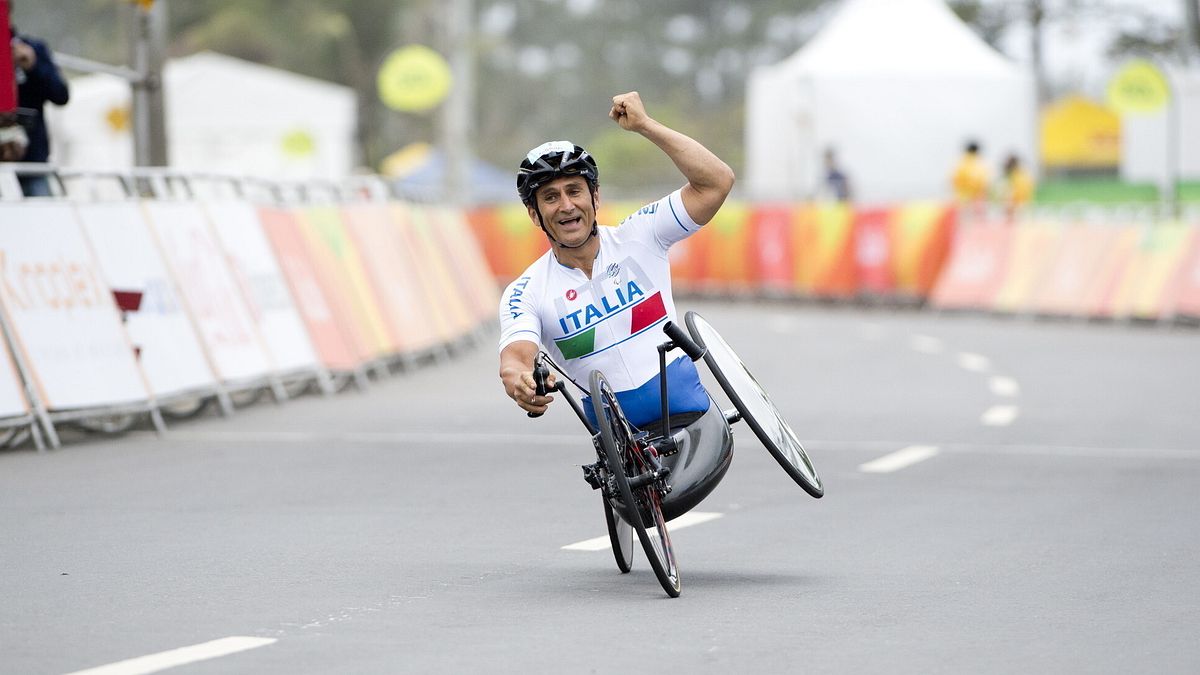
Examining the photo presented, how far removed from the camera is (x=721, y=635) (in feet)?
22.4

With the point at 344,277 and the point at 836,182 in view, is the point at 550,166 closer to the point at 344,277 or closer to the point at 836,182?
the point at 344,277

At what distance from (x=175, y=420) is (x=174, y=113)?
2885 cm

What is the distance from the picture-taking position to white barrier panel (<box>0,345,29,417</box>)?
1248cm

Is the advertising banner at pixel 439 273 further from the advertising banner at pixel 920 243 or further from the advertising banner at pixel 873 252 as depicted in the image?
the advertising banner at pixel 873 252

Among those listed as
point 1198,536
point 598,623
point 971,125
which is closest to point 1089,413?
point 1198,536

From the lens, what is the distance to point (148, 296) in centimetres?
1411

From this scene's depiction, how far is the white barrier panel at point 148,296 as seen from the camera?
45.2 feet

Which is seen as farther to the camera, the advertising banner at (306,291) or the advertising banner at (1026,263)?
the advertising banner at (1026,263)

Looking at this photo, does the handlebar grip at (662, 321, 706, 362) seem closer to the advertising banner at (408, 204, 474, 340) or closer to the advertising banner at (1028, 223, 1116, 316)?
the advertising banner at (408, 204, 474, 340)

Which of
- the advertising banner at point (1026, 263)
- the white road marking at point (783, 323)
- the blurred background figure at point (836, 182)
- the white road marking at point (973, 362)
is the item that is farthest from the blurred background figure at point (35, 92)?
the blurred background figure at point (836, 182)

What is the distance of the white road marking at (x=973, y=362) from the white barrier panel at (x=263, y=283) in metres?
6.04

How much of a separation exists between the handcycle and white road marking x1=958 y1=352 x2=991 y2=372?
11.4 meters

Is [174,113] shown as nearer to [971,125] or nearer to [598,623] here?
[971,125]

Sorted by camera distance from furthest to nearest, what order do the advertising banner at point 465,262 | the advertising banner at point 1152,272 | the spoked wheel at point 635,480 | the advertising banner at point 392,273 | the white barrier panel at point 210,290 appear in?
Answer: the advertising banner at point 1152,272, the advertising banner at point 465,262, the advertising banner at point 392,273, the white barrier panel at point 210,290, the spoked wheel at point 635,480
